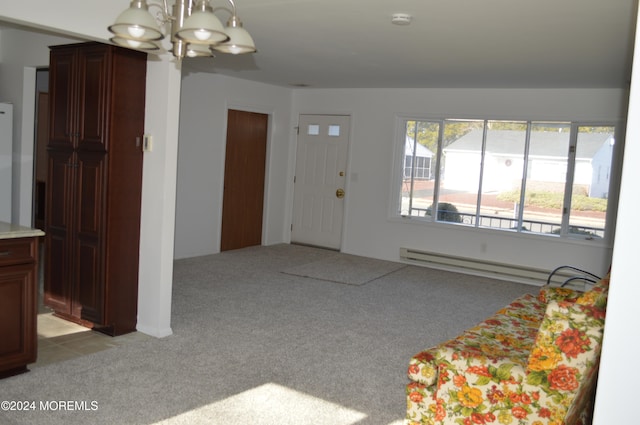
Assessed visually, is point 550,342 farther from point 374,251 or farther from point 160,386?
point 374,251

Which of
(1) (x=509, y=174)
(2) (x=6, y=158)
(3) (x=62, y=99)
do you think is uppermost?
(3) (x=62, y=99)

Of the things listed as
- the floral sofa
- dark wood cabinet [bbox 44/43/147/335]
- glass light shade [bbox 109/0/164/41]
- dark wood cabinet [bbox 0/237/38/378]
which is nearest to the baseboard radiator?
the floral sofa

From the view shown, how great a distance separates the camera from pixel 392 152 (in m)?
7.73

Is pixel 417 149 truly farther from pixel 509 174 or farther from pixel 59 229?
pixel 59 229

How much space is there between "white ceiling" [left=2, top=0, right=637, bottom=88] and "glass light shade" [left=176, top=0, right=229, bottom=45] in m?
1.62

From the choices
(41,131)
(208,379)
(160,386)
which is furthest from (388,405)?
(41,131)

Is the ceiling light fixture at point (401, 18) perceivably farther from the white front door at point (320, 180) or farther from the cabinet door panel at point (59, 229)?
the white front door at point (320, 180)

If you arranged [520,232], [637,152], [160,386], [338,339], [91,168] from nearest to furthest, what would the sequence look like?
[637,152]
[160,386]
[91,168]
[338,339]
[520,232]

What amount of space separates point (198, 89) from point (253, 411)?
4.81 metres

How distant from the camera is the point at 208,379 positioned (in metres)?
3.45

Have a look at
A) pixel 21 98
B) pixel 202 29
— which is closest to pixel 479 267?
pixel 21 98

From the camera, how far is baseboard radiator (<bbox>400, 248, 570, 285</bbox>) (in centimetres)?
680

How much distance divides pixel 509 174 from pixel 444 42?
120 inches

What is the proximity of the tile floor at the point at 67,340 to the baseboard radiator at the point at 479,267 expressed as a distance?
4270 mm
